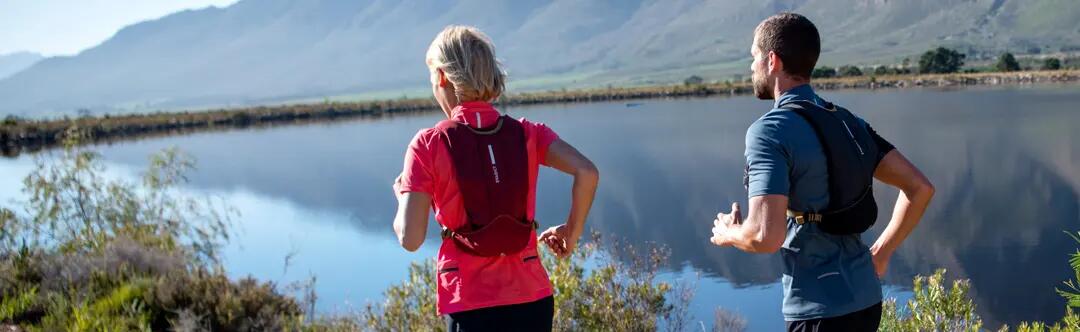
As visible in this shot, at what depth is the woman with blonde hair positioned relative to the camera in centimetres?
245

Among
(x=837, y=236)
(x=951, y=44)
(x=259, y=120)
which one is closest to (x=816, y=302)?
(x=837, y=236)

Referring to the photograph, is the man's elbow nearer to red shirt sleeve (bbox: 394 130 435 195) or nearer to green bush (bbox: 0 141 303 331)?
red shirt sleeve (bbox: 394 130 435 195)

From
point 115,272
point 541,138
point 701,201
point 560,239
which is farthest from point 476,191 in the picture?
point 701,201

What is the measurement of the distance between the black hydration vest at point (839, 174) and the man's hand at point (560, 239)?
2.24 ft

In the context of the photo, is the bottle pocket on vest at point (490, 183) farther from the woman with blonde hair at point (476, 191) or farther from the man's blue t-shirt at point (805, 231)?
the man's blue t-shirt at point (805, 231)

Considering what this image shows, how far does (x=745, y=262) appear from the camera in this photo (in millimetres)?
9219

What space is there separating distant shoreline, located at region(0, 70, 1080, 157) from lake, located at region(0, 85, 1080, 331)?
1094 cm

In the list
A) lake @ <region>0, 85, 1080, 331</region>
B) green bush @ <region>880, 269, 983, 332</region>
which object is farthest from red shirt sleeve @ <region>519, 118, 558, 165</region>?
lake @ <region>0, 85, 1080, 331</region>

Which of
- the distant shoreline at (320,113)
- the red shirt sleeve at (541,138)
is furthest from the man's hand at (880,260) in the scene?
the distant shoreline at (320,113)

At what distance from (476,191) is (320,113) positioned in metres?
49.3

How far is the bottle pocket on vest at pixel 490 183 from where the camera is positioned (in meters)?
2.45

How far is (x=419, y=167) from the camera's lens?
7.97ft

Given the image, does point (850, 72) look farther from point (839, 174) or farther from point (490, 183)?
point (490, 183)

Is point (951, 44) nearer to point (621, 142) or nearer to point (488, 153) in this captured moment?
point (621, 142)
